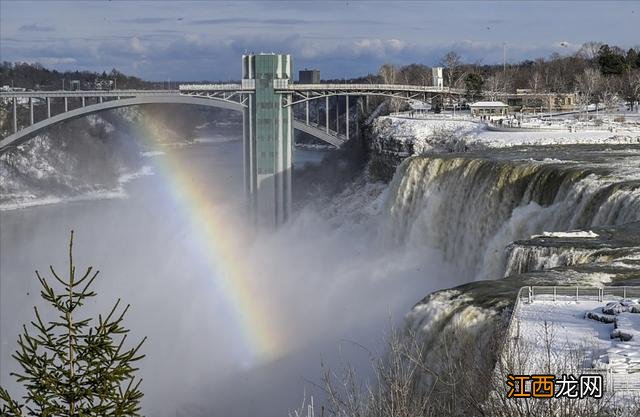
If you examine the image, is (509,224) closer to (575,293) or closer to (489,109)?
(575,293)

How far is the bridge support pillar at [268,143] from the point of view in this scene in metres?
43.1

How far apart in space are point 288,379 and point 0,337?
13.7 metres

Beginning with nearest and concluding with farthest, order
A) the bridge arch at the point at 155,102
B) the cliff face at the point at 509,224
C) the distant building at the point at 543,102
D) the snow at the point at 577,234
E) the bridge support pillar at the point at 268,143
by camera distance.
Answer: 1. the cliff face at the point at 509,224
2. the snow at the point at 577,234
3. the bridge support pillar at the point at 268,143
4. the bridge arch at the point at 155,102
5. the distant building at the point at 543,102

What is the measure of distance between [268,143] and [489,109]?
11092 mm

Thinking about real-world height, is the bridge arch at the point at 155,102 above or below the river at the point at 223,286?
above

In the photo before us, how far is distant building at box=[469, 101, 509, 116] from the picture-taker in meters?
46.1

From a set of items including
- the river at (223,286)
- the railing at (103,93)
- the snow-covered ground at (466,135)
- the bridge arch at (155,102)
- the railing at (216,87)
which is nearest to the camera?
the river at (223,286)

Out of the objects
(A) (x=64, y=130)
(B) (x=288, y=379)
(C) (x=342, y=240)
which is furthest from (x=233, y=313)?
(A) (x=64, y=130)

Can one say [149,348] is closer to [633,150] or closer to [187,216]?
[633,150]

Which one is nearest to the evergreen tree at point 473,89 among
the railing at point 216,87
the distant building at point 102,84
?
the railing at point 216,87

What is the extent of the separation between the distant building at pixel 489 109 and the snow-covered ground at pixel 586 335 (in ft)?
113

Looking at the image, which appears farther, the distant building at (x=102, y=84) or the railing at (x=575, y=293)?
the distant building at (x=102, y=84)

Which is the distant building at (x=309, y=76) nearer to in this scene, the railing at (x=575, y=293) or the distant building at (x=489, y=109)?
the distant building at (x=489, y=109)

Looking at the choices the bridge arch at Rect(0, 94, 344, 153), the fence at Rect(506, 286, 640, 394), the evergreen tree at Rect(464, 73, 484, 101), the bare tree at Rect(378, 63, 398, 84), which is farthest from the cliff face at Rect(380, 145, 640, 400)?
the bare tree at Rect(378, 63, 398, 84)
